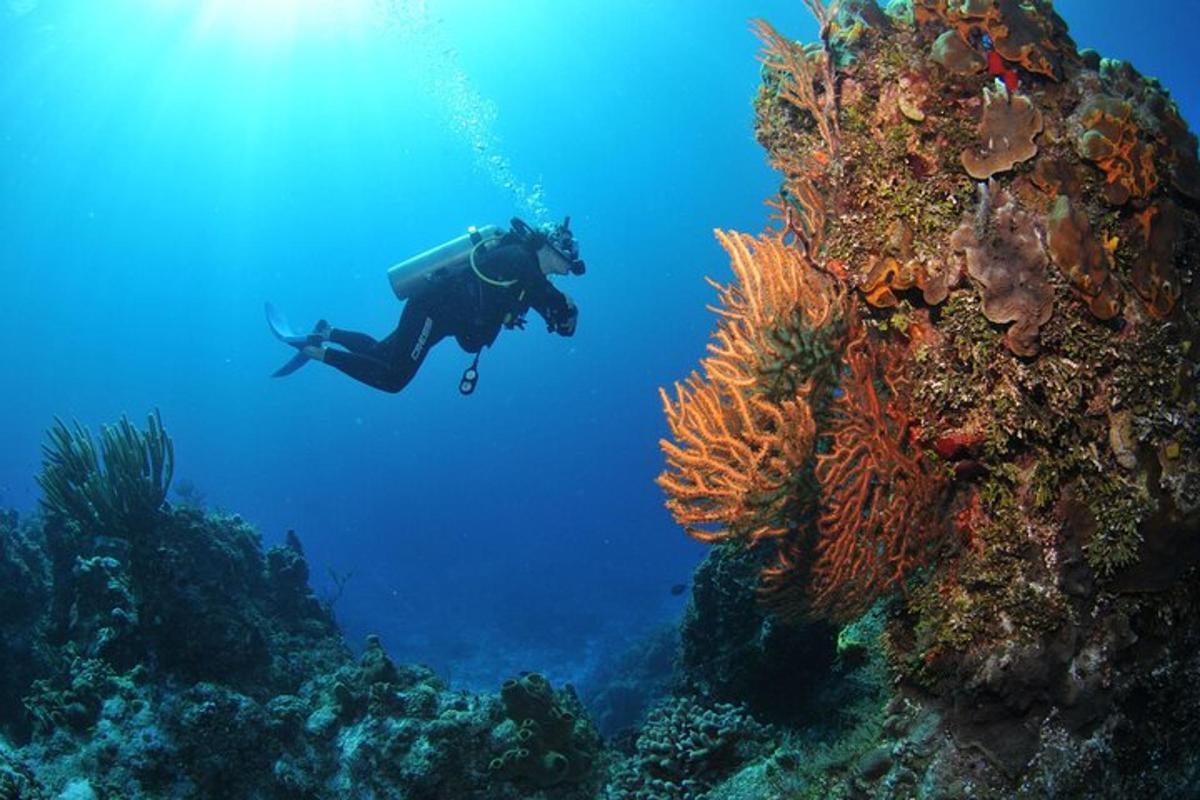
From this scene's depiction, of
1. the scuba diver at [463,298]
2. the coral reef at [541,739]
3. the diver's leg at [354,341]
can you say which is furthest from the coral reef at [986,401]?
the diver's leg at [354,341]

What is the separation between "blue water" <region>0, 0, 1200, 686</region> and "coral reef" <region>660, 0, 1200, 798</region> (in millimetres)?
22817

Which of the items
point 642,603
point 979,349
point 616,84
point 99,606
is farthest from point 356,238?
point 979,349

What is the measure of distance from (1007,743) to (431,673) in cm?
676

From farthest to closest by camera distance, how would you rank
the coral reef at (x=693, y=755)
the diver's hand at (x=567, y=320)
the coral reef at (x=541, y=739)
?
1. the diver's hand at (x=567, y=320)
2. the coral reef at (x=541, y=739)
3. the coral reef at (x=693, y=755)

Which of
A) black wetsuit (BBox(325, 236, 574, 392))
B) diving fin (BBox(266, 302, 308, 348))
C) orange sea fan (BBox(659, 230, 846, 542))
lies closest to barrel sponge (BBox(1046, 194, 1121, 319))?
orange sea fan (BBox(659, 230, 846, 542))

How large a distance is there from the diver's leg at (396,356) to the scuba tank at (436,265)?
14.5 inches

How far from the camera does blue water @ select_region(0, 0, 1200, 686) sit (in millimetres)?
44344

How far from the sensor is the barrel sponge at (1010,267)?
2857 millimetres

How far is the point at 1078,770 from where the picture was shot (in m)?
2.88

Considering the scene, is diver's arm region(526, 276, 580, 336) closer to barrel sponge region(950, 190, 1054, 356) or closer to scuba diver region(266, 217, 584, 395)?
scuba diver region(266, 217, 584, 395)

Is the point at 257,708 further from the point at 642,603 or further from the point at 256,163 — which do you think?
the point at 256,163

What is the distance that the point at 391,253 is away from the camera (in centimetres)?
11162

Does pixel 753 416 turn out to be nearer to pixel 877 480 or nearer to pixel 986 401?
pixel 877 480

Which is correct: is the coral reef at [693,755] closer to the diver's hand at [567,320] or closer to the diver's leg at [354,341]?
the diver's hand at [567,320]
